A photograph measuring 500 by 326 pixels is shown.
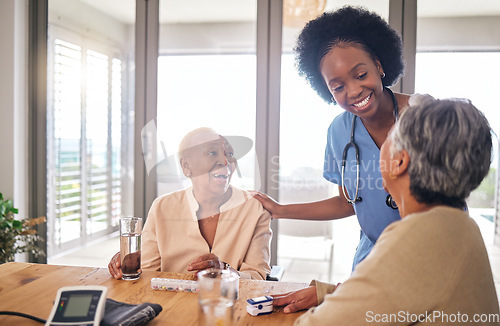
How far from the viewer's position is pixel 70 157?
3422mm

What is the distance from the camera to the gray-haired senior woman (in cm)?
79

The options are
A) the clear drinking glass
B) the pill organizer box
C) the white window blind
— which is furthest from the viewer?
the white window blind

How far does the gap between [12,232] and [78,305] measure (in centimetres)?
221

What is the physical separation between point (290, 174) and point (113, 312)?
2064mm

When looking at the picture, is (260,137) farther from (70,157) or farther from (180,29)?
(70,157)

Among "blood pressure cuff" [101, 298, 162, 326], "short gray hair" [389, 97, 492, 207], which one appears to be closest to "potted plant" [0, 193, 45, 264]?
"blood pressure cuff" [101, 298, 162, 326]

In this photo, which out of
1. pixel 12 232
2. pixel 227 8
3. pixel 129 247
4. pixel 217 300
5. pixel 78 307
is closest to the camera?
pixel 217 300

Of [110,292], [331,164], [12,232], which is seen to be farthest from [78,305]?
[12,232]

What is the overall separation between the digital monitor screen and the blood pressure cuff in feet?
0.16

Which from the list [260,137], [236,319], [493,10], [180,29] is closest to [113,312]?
[236,319]

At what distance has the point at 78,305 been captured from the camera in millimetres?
1051

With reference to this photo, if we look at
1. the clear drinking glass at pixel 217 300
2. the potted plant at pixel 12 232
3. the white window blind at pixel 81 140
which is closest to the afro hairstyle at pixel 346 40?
the clear drinking glass at pixel 217 300

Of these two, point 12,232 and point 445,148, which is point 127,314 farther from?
point 12,232

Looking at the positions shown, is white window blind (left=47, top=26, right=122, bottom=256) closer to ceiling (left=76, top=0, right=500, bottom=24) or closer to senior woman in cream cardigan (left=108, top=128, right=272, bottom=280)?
ceiling (left=76, top=0, right=500, bottom=24)
